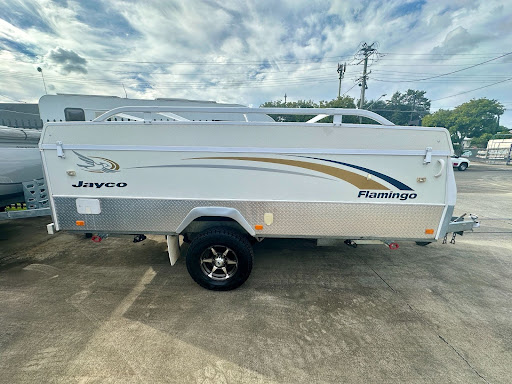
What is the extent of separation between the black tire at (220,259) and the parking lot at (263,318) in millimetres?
180

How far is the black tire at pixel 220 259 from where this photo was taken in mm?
2988

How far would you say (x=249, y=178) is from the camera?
2.86m

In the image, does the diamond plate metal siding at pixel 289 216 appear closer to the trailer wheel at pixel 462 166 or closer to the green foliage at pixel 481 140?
the trailer wheel at pixel 462 166

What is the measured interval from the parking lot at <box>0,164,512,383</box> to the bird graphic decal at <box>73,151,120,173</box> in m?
1.68

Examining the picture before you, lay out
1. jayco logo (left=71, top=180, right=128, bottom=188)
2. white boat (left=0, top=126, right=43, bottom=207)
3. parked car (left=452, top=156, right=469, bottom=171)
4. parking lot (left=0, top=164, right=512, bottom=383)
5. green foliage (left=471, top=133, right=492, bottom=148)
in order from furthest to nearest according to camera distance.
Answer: green foliage (left=471, top=133, right=492, bottom=148) → parked car (left=452, top=156, right=469, bottom=171) → white boat (left=0, top=126, right=43, bottom=207) → jayco logo (left=71, top=180, right=128, bottom=188) → parking lot (left=0, top=164, right=512, bottom=383)

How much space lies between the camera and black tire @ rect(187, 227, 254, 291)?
9.80ft

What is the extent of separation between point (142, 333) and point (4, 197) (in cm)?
367

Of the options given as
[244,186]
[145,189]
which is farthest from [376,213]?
[145,189]

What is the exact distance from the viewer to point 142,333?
243 cm

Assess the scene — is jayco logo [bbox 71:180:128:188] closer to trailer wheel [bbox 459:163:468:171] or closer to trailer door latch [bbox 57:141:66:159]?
trailer door latch [bbox 57:141:66:159]

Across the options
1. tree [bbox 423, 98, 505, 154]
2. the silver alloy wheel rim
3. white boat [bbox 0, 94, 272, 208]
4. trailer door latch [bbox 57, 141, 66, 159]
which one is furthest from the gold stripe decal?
tree [bbox 423, 98, 505, 154]

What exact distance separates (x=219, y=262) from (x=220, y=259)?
0.15ft

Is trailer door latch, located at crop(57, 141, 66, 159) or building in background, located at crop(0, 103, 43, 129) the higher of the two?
building in background, located at crop(0, 103, 43, 129)

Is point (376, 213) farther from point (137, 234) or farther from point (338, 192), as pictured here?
point (137, 234)
